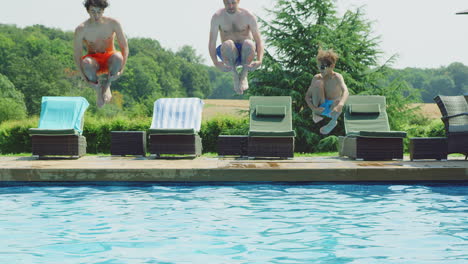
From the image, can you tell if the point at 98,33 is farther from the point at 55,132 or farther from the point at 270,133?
the point at 55,132

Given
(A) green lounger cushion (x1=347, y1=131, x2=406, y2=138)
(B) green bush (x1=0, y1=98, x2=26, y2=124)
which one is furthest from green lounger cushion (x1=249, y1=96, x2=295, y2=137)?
(B) green bush (x1=0, y1=98, x2=26, y2=124)

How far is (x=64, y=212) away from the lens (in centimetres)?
670

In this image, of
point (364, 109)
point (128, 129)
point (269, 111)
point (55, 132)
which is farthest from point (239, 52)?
point (128, 129)

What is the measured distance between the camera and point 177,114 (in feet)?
35.0

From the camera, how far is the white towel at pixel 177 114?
10516 mm

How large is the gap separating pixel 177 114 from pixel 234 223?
15.6 feet

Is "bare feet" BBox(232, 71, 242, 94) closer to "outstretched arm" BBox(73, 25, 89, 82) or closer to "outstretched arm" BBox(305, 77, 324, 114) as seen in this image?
"outstretched arm" BBox(73, 25, 89, 82)

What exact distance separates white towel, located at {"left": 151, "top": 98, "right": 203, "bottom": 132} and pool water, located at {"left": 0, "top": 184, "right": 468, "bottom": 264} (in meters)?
2.60

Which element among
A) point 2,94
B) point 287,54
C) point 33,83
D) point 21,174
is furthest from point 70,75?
point 21,174

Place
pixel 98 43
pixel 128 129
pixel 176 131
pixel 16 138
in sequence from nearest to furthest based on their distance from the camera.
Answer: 1. pixel 98 43
2. pixel 176 131
3. pixel 128 129
4. pixel 16 138

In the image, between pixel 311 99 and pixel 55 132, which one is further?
pixel 55 132

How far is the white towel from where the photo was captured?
10.5m

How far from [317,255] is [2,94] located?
46.0 m

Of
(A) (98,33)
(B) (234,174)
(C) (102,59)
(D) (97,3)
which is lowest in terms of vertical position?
(B) (234,174)
